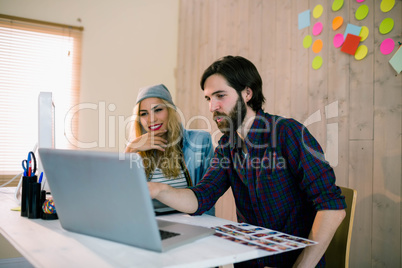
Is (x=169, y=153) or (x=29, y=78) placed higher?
(x=29, y=78)

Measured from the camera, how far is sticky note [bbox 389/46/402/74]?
64.2 inches

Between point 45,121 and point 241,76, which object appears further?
point 241,76

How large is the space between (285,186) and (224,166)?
0.28 meters

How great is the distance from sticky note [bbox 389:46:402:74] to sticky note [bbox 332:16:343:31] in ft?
1.37

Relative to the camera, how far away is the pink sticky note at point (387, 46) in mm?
1681

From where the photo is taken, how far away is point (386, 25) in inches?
67.2

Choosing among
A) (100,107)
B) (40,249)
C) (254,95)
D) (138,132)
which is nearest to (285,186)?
(254,95)

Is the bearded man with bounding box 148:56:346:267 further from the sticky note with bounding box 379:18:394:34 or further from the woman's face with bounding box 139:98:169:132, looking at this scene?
the sticky note with bounding box 379:18:394:34

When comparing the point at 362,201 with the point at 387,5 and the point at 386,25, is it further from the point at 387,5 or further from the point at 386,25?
the point at 387,5

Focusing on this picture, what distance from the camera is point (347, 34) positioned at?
189 cm

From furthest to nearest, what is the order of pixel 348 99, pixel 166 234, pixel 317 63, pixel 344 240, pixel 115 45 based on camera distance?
pixel 115 45, pixel 317 63, pixel 348 99, pixel 344 240, pixel 166 234

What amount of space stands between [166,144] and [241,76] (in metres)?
0.62

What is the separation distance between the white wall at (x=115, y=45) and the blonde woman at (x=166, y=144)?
4.88ft

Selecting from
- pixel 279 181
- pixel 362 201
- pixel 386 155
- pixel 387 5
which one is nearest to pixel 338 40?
pixel 387 5
